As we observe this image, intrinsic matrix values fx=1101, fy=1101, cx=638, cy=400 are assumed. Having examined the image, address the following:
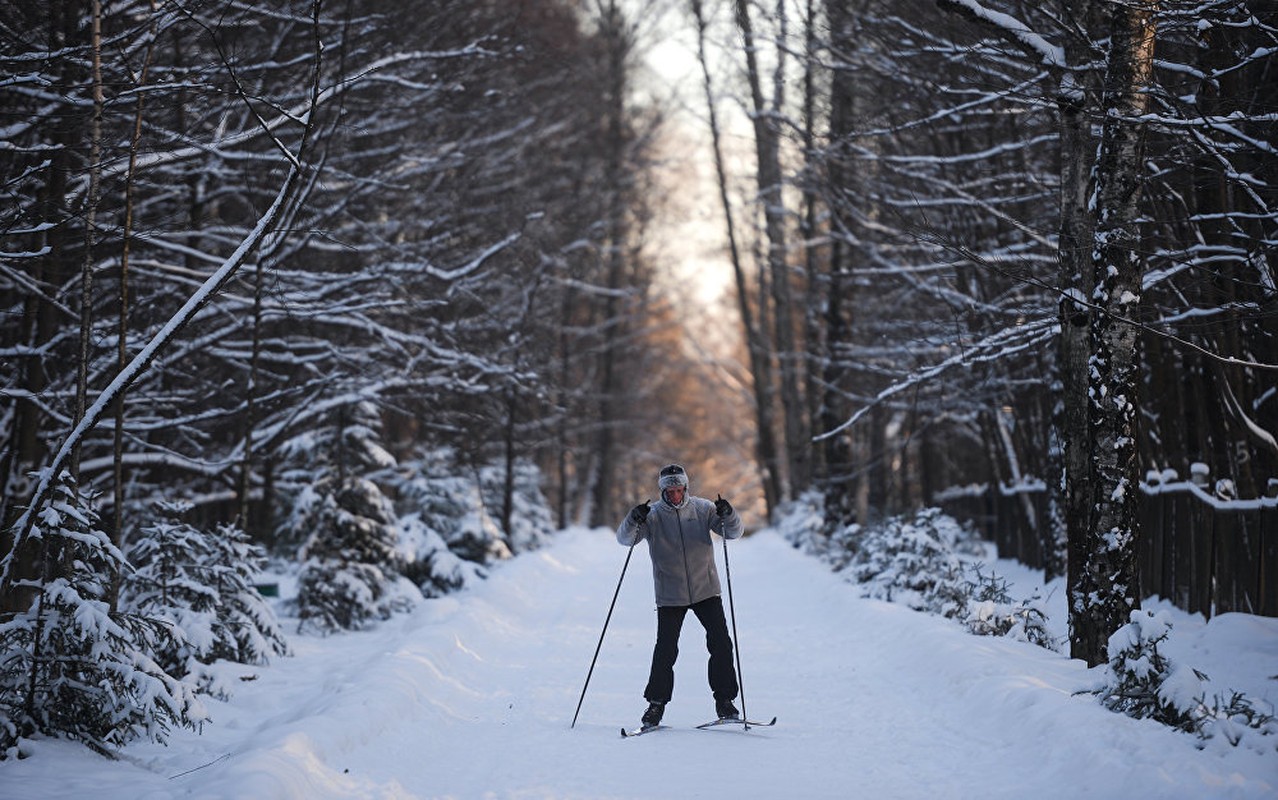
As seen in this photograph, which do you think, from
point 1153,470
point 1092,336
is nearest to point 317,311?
point 1092,336

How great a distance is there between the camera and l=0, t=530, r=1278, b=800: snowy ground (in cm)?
618

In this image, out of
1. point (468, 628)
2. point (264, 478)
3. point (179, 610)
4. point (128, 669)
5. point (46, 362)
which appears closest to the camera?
point (128, 669)

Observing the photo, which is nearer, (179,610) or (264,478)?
(179,610)

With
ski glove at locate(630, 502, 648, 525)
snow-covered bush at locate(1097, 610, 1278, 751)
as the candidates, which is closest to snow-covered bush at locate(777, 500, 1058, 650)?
snow-covered bush at locate(1097, 610, 1278, 751)

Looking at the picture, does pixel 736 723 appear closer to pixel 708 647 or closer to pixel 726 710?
pixel 726 710

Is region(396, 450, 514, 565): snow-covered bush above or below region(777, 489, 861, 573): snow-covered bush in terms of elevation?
above

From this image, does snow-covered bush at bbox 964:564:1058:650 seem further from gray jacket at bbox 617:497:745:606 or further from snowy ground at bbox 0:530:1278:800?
gray jacket at bbox 617:497:745:606

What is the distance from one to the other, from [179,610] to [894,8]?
1097 cm

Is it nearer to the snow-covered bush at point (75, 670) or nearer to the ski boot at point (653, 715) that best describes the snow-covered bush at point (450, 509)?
the ski boot at point (653, 715)

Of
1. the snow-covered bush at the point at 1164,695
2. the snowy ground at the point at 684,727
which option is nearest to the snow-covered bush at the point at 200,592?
the snowy ground at the point at 684,727

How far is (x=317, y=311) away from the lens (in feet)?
43.6

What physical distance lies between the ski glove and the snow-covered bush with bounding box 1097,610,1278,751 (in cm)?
349

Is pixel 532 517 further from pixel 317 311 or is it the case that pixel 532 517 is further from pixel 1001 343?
pixel 1001 343

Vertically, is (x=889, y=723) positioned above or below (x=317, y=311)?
below
